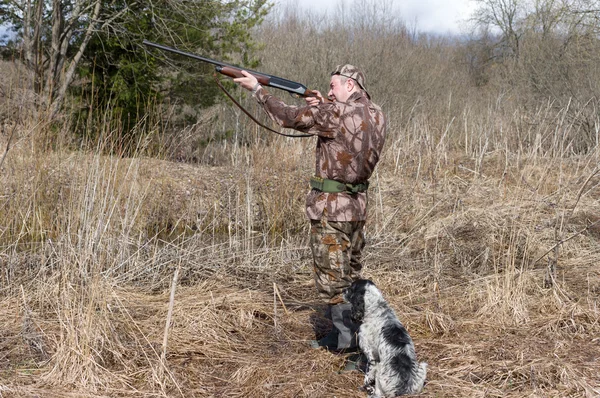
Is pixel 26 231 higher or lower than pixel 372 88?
lower

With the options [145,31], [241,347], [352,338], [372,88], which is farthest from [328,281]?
[372,88]

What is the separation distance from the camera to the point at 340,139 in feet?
12.0

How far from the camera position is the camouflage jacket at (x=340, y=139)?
362 centimetres

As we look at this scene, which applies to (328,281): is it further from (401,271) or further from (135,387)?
(401,271)

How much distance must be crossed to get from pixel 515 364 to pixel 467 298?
4.33 feet

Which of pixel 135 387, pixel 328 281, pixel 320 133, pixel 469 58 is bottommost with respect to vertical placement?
pixel 135 387

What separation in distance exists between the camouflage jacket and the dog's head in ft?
1.43

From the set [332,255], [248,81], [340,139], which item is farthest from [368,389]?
[248,81]

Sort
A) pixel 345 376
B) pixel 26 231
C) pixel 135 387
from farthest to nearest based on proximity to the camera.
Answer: pixel 26 231
pixel 345 376
pixel 135 387

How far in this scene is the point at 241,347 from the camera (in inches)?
160

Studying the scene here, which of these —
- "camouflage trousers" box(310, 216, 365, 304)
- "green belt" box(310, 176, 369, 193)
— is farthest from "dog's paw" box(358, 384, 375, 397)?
"green belt" box(310, 176, 369, 193)

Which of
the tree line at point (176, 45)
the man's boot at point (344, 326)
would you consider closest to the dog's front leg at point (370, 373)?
the man's boot at point (344, 326)

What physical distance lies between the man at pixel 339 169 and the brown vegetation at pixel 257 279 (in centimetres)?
51

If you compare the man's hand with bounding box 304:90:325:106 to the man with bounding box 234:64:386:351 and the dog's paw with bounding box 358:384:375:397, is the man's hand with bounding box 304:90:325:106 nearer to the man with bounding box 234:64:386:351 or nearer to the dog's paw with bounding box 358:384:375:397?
the man with bounding box 234:64:386:351
